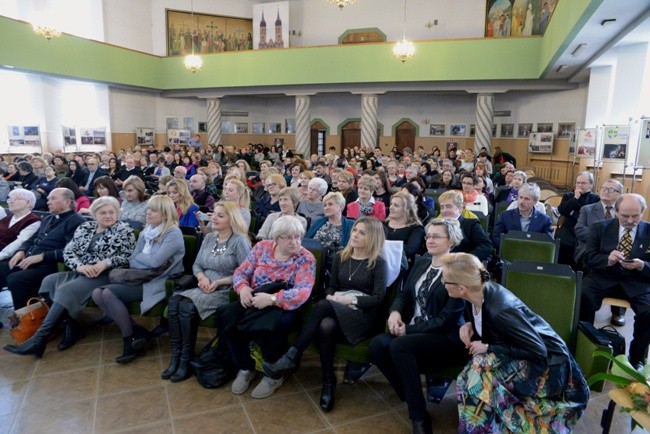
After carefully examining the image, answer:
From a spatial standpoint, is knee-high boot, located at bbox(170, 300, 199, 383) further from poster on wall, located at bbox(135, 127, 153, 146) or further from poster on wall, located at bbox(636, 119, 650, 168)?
poster on wall, located at bbox(135, 127, 153, 146)

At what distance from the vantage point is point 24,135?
1406cm

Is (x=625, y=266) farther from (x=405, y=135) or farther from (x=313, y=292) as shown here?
(x=405, y=135)

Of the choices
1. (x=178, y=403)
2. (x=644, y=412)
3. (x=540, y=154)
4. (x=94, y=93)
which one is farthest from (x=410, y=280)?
(x=94, y=93)

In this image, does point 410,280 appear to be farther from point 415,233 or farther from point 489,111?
point 489,111

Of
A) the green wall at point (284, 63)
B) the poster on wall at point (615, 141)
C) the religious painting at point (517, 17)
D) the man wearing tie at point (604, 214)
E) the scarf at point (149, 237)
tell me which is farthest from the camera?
the religious painting at point (517, 17)

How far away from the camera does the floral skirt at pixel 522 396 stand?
2107 millimetres

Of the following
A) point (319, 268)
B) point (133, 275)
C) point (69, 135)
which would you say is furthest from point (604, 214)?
point (69, 135)

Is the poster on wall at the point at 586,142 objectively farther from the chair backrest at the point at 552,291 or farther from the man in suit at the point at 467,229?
the chair backrest at the point at 552,291

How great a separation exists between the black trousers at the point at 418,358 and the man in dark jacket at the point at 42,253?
319 centimetres

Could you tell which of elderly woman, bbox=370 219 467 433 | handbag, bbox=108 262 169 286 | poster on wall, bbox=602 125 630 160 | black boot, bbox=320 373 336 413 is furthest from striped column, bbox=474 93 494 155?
black boot, bbox=320 373 336 413

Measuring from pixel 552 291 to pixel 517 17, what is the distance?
15.2m

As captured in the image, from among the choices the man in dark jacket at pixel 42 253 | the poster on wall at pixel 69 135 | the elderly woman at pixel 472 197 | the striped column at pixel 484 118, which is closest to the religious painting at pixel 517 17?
the striped column at pixel 484 118

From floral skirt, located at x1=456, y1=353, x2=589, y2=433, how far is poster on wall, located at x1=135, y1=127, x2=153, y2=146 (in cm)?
1826

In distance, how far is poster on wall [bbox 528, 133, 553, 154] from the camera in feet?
48.1
